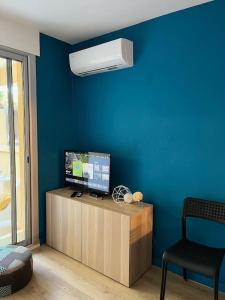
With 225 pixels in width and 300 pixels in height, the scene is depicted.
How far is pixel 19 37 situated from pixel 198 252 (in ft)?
8.86

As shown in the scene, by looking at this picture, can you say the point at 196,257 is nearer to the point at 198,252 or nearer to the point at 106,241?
the point at 198,252

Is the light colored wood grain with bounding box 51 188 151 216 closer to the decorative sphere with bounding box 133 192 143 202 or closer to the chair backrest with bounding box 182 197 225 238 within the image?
the decorative sphere with bounding box 133 192 143 202

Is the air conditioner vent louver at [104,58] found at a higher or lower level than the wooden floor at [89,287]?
higher

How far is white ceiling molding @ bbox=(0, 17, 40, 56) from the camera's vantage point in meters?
2.52

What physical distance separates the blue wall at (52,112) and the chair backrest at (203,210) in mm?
1658

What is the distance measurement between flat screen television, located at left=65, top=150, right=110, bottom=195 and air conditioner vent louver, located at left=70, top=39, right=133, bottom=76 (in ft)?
3.16

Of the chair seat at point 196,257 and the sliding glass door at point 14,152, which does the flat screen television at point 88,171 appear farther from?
the chair seat at point 196,257

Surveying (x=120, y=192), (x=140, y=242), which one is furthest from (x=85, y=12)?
(x=140, y=242)

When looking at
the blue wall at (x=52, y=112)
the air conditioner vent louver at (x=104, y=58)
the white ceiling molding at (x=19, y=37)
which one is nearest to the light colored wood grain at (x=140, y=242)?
the blue wall at (x=52, y=112)

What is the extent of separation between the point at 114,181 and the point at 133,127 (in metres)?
0.68

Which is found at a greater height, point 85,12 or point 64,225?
point 85,12

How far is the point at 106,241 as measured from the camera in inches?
93.2

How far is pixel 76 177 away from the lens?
9.66 feet

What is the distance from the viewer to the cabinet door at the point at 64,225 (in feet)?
8.68
